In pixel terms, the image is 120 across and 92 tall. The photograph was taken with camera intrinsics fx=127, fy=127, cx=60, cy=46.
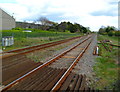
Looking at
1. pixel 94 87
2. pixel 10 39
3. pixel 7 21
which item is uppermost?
pixel 7 21

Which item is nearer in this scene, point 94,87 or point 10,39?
point 94,87

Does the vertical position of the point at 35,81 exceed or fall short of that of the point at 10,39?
it falls short

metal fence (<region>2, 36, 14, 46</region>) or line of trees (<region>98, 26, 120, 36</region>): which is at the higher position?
line of trees (<region>98, 26, 120, 36</region>)

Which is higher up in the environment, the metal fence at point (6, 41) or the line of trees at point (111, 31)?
the line of trees at point (111, 31)

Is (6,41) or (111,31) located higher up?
(111,31)

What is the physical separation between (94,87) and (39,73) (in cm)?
255

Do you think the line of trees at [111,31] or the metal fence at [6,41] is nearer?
the metal fence at [6,41]

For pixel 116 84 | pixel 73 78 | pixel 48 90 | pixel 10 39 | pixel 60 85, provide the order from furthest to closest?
pixel 10 39 < pixel 73 78 < pixel 116 84 < pixel 60 85 < pixel 48 90

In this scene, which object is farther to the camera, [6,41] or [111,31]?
[111,31]

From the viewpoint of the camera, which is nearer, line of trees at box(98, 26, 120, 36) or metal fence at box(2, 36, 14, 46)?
metal fence at box(2, 36, 14, 46)

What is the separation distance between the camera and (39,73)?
5.88 m

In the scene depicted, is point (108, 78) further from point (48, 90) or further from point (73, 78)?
point (48, 90)

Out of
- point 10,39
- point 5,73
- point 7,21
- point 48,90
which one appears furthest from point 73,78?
point 7,21

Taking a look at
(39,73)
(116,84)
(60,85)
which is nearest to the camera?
(60,85)
